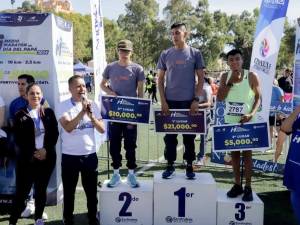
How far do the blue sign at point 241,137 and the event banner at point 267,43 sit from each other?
109 inches

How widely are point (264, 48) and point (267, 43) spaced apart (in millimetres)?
106

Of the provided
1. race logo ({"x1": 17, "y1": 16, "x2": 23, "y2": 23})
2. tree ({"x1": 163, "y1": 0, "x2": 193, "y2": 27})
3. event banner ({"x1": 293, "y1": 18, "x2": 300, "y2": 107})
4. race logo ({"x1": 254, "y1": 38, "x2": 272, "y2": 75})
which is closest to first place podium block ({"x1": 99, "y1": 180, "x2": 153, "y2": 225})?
Result: race logo ({"x1": 17, "y1": 16, "x2": 23, "y2": 23})

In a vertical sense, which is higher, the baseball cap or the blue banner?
the blue banner

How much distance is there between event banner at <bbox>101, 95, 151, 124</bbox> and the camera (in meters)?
5.53

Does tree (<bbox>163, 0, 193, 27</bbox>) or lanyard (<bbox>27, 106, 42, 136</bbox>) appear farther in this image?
tree (<bbox>163, 0, 193, 27</bbox>)

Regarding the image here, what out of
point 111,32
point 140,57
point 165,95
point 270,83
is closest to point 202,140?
point 270,83

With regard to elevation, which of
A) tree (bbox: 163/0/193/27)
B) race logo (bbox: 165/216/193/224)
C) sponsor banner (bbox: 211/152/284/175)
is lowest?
race logo (bbox: 165/216/193/224)

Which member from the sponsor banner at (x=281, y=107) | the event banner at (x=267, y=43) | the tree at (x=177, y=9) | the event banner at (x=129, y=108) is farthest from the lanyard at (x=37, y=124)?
the tree at (x=177, y=9)

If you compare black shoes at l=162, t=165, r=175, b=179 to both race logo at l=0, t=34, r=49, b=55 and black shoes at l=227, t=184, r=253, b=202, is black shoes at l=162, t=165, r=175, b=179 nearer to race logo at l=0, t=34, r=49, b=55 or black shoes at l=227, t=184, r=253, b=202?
black shoes at l=227, t=184, r=253, b=202

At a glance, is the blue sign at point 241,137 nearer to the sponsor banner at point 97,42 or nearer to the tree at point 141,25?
the sponsor banner at point 97,42

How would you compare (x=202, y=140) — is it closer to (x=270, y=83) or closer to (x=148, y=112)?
(x=270, y=83)

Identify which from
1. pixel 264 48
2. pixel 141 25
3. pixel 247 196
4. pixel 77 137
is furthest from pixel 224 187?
pixel 141 25

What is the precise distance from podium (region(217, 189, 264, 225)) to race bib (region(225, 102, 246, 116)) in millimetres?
1061

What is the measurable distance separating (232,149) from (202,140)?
3.42 meters
